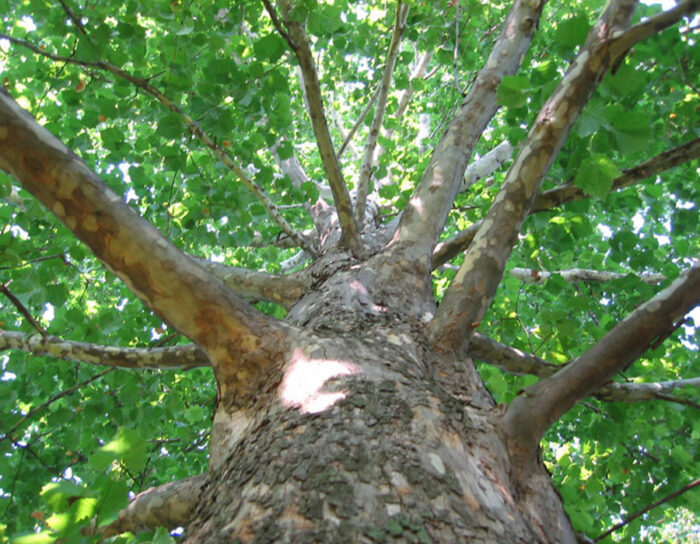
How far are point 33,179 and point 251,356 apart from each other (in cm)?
81

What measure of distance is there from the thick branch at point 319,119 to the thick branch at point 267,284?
0.38 meters

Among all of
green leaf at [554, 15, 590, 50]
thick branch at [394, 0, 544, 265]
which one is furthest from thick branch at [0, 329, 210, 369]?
green leaf at [554, 15, 590, 50]

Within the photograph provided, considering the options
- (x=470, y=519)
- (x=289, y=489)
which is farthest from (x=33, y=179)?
(x=470, y=519)

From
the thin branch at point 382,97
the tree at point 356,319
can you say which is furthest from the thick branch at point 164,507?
the thin branch at point 382,97

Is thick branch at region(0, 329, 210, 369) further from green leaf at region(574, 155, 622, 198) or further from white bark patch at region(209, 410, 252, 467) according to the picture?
green leaf at region(574, 155, 622, 198)

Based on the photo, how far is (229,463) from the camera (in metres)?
1.24

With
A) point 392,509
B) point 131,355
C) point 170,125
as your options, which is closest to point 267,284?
point 131,355

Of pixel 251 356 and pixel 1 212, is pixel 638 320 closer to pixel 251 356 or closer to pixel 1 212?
pixel 251 356

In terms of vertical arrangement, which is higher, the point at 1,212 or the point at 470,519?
the point at 1,212

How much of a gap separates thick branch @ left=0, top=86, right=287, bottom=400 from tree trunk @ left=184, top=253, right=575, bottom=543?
5.6 inches

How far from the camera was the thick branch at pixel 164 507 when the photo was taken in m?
1.53

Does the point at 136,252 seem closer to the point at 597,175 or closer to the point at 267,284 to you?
the point at 267,284

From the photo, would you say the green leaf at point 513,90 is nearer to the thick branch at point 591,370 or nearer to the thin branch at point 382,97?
the thin branch at point 382,97

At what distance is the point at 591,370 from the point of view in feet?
4.50
